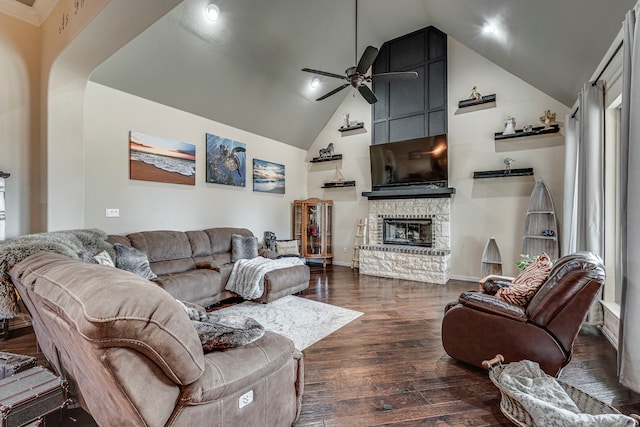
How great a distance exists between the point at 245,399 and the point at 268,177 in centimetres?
536

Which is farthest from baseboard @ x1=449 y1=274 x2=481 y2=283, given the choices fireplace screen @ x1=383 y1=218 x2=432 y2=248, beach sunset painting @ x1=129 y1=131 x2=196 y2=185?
beach sunset painting @ x1=129 y1=131 x2=196 y2=185

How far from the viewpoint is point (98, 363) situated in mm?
921

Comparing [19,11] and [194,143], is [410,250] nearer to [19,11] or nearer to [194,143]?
[194,143]

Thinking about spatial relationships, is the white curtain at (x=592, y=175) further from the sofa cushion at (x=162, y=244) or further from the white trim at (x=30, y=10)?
the white trim at (x=30, y=10)

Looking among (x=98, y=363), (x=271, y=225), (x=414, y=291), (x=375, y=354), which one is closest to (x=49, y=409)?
(x=98, y=363)

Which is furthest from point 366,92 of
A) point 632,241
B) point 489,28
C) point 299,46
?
point 632,241

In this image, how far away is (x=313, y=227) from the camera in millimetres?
6746

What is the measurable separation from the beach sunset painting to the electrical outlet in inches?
156

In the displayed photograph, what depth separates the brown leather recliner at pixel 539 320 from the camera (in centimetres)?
189

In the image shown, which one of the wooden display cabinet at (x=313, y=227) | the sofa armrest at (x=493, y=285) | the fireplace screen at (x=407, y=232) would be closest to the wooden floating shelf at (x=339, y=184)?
the wooden display cabinet at (x=313, y=227)

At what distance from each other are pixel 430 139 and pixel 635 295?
4.11 m

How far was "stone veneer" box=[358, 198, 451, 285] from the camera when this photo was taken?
5188 mm

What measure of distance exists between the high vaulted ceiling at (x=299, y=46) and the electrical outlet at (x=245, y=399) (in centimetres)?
387

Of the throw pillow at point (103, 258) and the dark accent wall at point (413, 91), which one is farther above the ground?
the dark accent wall at point (413, 91)
